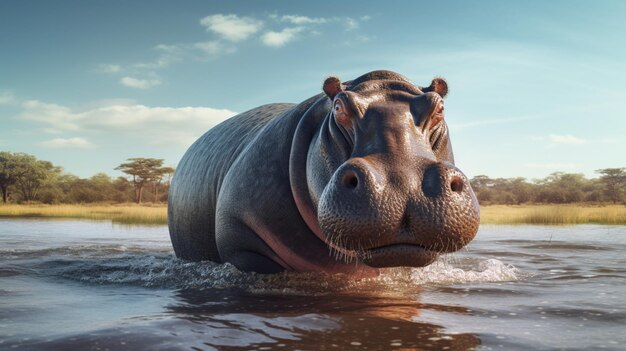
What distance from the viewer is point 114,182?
53.9 m

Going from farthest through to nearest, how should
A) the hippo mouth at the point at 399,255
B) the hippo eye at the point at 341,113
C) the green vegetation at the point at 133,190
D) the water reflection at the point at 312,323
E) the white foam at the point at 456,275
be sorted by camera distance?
the green vegetation at the point at 133,190, the white foam at the point at 456,275, the hippo eye at the point at 341,113, the hippo mouth at the point at 399,255, the water reflection at the point at 312,323

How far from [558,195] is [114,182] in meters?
35.5

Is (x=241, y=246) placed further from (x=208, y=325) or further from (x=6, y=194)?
(x=6, y=194)

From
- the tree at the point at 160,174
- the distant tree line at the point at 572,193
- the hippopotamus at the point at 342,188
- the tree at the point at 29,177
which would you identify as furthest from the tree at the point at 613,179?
the hippopotamus at the point at 342,188

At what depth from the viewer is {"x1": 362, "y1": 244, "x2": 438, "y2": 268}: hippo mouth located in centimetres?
337

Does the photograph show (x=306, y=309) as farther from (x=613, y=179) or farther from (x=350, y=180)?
(x=613, y=179)

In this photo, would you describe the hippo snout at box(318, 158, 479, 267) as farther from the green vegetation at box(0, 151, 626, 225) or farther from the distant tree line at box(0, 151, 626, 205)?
the distant tree line at box(0, 151, 626, 205)

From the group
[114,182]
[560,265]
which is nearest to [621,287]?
[560,265]

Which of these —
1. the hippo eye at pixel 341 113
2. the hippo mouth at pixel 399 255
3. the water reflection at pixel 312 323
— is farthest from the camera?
the hippo eye at pixel 341 113

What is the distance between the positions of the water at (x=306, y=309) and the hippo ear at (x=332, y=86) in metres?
1.36

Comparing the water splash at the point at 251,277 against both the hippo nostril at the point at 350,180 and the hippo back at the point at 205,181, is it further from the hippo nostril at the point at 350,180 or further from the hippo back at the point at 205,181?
the hippo nostril at the point at 350,180

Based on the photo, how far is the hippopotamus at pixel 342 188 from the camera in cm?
329

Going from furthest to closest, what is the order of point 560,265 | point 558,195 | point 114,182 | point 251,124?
point 114,182 < point 558,195 < point 560,265 < point 251,124

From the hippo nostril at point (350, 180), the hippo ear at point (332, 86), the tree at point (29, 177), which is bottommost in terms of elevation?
the hippo nostril at point (350, 180)
